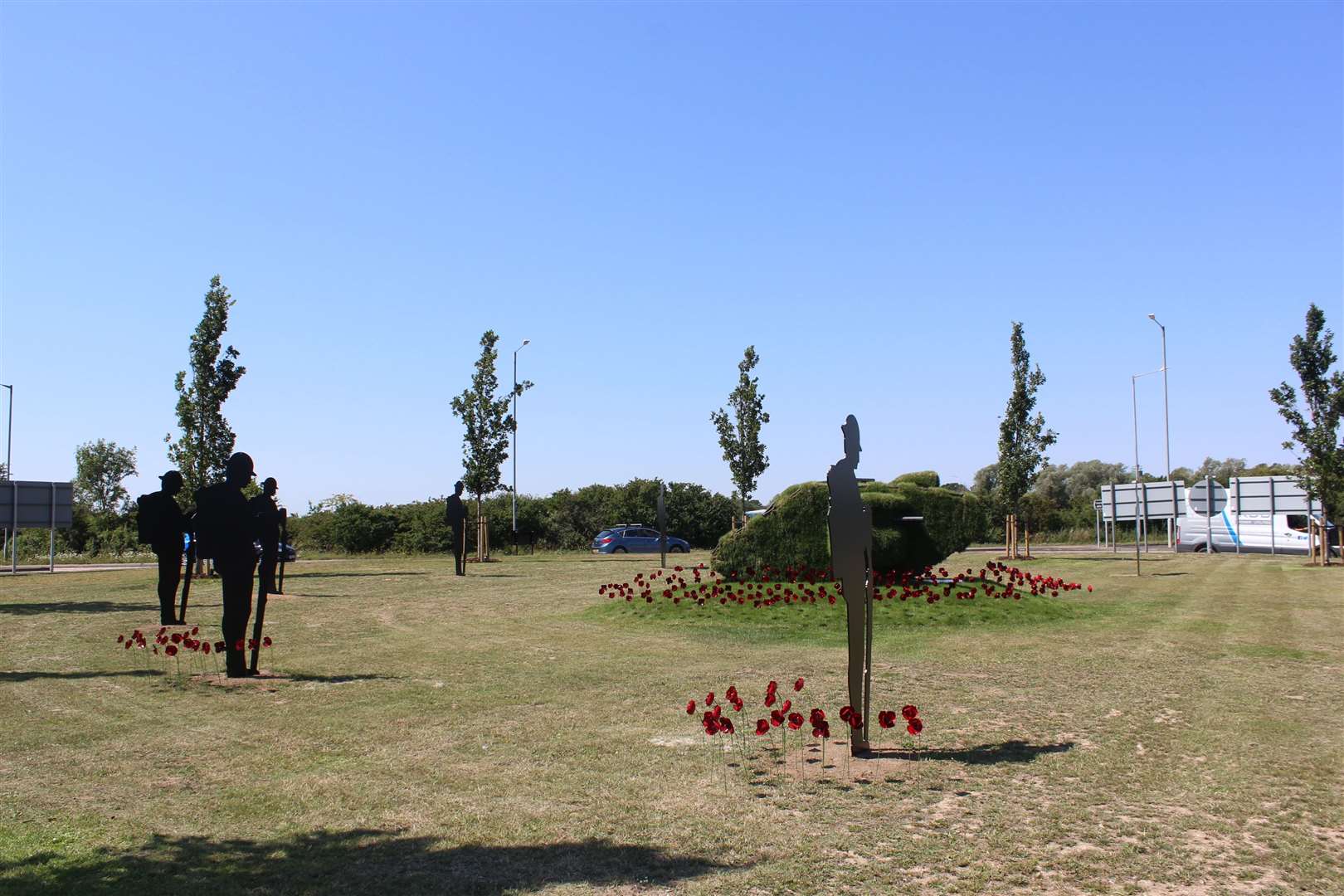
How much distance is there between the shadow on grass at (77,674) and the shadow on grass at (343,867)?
19.5ft

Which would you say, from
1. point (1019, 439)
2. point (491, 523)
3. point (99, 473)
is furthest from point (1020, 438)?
point (99, 473)

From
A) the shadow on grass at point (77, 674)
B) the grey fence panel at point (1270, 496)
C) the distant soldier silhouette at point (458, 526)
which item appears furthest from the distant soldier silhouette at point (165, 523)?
the grey fence panel at point (1270, 496)

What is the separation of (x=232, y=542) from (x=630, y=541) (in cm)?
3152

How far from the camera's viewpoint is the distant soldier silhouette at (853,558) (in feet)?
23.7

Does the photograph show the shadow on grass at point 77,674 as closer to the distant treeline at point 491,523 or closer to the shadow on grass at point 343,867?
the shadow on grass at point 343,867

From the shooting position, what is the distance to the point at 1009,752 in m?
7.03

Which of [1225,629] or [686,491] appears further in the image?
[686,491]

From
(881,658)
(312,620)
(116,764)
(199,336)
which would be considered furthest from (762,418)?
(116,764)

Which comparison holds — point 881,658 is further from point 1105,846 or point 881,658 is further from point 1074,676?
point 1105,846

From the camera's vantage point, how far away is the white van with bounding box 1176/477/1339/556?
35531 millimetres

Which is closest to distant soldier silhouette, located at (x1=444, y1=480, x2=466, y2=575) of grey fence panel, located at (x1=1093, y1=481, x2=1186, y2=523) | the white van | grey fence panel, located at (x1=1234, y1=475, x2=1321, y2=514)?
grey fence panel, located at (x1=1093, y1=481, x2=1186, y2=523)

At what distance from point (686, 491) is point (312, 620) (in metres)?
33.0

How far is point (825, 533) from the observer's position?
701 inches

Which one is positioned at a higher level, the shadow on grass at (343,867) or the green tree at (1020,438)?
the green tree at (1020,438)
